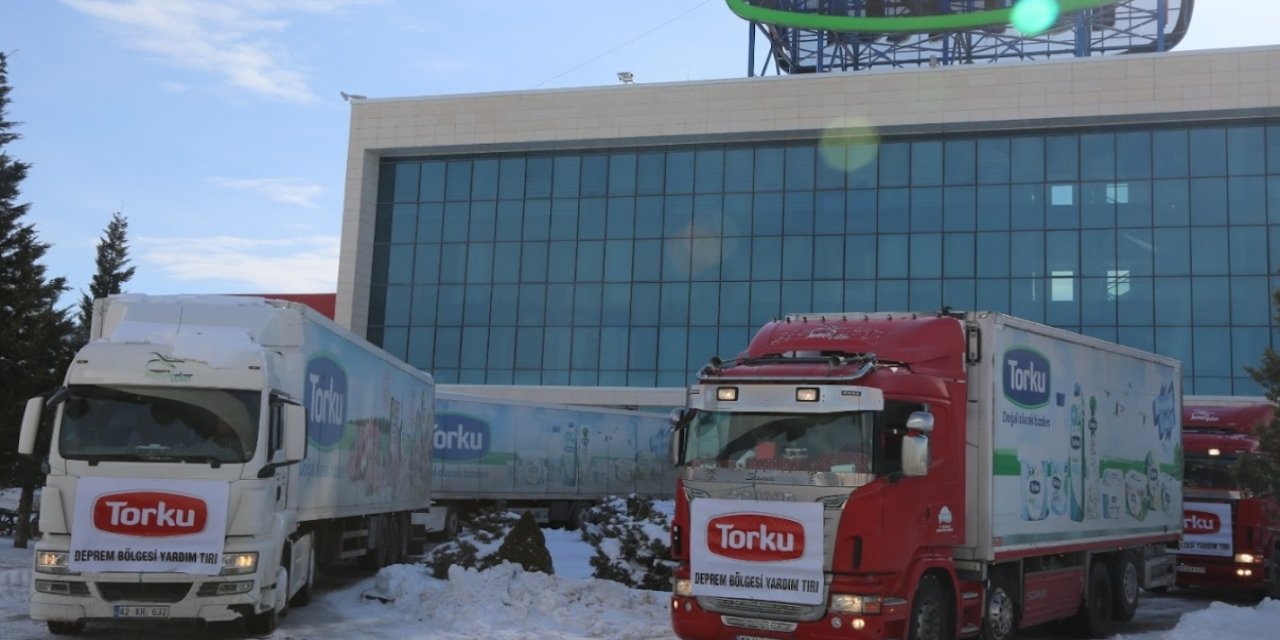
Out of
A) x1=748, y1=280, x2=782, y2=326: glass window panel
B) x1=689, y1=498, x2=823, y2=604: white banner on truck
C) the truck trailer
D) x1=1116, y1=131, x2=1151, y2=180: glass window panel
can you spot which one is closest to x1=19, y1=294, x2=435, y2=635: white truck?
the truck trailer

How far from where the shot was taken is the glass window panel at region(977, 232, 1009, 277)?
154 feet

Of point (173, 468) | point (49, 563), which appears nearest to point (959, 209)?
point (173, 468)

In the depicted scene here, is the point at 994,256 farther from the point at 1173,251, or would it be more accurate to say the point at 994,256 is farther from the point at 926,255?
the point at 1173,251

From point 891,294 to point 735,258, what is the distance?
6.53 m

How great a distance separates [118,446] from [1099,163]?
41977 millimetres

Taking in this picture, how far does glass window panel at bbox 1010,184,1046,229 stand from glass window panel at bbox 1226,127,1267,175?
6741 mm

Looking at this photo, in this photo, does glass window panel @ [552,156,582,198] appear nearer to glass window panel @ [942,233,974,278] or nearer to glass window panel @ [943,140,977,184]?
glass window panel @ [943,140,977,184]

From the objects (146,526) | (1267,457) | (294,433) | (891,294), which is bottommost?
(146,526)

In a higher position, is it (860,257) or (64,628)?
(860,257)

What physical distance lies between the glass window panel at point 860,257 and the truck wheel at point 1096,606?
108 ft

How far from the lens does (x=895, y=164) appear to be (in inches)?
1914

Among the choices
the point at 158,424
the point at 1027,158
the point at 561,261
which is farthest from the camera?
the point at 561,261

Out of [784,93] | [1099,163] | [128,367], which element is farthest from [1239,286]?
[128,367]

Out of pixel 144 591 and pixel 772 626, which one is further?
pixel 144 591
